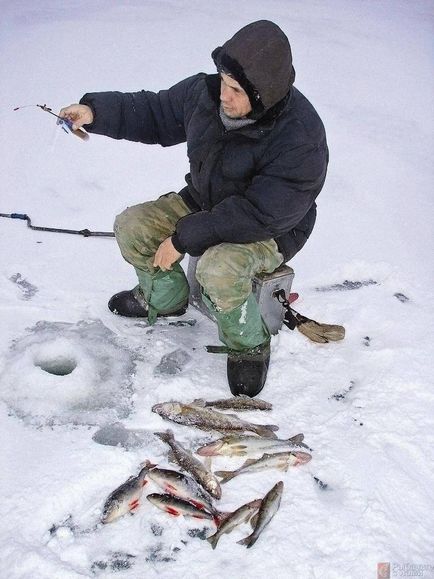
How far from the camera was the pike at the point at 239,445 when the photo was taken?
95.0 inches

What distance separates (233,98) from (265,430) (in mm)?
1534

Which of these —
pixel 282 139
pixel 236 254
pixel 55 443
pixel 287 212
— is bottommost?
pixel 55 443

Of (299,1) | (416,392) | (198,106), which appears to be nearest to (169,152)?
(198,106)

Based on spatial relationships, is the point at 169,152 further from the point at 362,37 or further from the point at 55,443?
the point at 362,37

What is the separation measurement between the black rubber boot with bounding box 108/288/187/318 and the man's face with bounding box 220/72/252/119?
4.29 feet

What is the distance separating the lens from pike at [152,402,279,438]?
2.57 m

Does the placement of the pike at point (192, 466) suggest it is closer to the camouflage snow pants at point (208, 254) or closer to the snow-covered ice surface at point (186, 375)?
the snow-covered ice surface at point (186, 375)

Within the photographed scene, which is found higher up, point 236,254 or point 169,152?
point 236,254

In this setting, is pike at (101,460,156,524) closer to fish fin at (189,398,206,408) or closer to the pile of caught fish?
the pile of caught fish

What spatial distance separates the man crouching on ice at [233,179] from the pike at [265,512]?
66 centimetres

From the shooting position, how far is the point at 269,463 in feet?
7.80

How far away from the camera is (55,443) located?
2404mm

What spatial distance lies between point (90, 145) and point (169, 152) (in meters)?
0.80

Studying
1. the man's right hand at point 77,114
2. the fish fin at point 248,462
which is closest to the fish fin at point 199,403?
the fish fin at point 248,462
